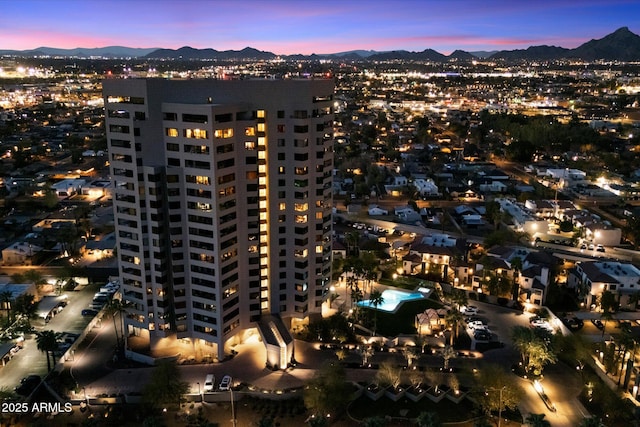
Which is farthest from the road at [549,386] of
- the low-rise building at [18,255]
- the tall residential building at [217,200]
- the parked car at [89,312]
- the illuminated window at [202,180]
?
the low-rise building at [18,255]

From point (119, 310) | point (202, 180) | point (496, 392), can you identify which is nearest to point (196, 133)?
point (202, 180)

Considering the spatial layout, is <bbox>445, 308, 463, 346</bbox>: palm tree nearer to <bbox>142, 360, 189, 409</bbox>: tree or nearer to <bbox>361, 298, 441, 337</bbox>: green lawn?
<bbox>361, 298, 441, 337</bbox>: green lawn

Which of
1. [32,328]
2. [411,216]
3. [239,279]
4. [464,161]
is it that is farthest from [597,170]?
[32,328]

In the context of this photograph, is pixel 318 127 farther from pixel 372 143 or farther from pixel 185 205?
pixel 372 143

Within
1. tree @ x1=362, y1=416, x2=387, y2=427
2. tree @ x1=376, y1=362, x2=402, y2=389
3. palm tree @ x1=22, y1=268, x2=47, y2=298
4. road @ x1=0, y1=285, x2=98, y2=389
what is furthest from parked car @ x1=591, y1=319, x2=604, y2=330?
palm tree @ x1=22, y1=268, x2=47, y2=298

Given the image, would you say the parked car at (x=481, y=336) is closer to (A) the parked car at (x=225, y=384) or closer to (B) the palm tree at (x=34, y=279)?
(A) the parked car at (x=225, y=384)

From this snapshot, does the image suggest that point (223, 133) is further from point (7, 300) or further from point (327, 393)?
point (7, 300)
